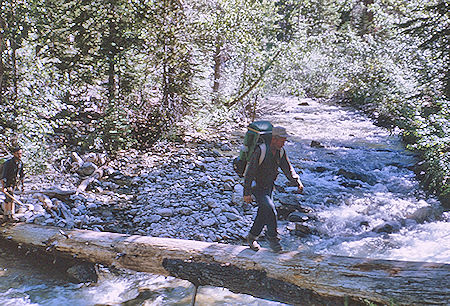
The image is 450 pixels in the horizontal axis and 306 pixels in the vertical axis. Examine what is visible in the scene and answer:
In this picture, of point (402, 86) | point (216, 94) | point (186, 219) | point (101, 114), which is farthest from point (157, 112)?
point (402, 86)

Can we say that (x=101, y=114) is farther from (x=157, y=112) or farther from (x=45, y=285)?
(x=45, y=285)

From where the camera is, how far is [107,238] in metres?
5.29

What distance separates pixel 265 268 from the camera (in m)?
4.36

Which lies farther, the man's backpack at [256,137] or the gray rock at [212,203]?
the gray rock at [212,203]

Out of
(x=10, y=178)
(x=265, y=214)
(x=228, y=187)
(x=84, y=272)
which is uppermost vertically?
(x=10, y=178)

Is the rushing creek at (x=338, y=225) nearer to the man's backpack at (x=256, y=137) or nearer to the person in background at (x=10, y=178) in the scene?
the person in background at (x=10, y=178)

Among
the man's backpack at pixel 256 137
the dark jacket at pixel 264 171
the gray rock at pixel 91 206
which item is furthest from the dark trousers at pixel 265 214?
the gray rock at pixel 91 206

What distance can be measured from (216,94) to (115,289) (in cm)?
1075

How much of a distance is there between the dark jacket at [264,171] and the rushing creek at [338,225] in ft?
5.86

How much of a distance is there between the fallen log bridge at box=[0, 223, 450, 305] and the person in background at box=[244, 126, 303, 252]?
445 mm

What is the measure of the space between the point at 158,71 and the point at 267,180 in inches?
337

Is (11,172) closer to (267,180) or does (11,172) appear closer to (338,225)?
→ (267,180)

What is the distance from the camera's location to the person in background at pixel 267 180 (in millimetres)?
4816

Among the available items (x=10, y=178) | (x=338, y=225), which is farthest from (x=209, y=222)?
(x=10, y=178)
